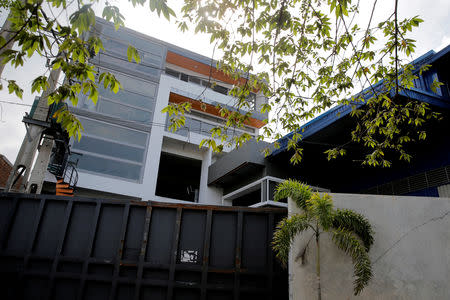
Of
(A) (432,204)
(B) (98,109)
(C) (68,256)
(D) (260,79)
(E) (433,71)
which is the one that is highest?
(B) (98,109)

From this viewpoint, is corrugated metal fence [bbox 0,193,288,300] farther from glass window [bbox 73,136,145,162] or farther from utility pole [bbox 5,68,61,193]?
glass window [bbox 73,136,145,162]

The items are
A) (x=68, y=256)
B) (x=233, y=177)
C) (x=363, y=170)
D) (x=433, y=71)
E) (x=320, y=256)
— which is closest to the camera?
(x=320, y=256)

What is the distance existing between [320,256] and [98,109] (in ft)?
39.7

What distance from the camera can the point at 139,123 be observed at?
47.8ft

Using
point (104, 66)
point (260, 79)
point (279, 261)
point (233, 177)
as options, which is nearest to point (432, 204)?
point (279, 261)

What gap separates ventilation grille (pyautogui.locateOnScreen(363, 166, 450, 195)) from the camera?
26.8ft

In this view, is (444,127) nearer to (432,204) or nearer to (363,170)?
(363,170)

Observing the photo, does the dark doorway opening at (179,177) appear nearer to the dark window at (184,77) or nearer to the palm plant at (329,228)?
the dark window at (184,77)

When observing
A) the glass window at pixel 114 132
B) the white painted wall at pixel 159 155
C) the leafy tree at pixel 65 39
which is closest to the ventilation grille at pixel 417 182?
the white painted wall at pixel 159 155

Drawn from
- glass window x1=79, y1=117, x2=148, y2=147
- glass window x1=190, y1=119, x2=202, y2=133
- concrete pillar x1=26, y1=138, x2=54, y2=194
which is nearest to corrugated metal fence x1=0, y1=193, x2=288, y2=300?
concrete pillar x1=26, y1=138, x2=54, y2=194

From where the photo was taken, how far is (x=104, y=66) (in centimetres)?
1429

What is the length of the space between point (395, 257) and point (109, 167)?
11605 millimetres

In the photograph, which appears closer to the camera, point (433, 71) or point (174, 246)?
point (174, 246)

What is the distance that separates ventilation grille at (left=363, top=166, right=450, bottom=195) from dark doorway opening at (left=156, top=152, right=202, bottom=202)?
32.5 ft
